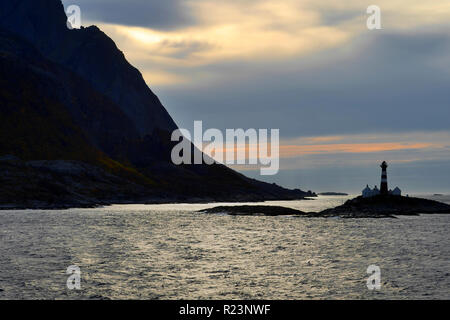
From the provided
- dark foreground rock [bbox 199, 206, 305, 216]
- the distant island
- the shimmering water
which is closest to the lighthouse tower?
the distant island

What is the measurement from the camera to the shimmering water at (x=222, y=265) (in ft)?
135

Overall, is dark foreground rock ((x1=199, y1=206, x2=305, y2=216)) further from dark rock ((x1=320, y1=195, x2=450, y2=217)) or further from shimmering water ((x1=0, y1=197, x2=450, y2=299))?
shimmering water ((x1=0, y1=197, x2=450, y2=299))

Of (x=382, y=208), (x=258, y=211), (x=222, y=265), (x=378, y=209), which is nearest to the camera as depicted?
(x=222, y=265)

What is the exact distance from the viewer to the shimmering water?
41.1 metres

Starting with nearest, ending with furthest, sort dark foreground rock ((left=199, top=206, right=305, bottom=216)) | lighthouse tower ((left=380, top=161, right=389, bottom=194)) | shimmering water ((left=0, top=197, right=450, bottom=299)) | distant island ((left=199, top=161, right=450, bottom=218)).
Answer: shimmering water ((left=0, top=197, right=450, bottom=299)), lighthouse tower ((left=380, top=161, right=389, bottom=194)), distant island ((left=199, top=161, right=450, bottom=218)), dark foreground rock ((left=199, top=206, right=305, bottom=216))

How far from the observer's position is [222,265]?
182ft

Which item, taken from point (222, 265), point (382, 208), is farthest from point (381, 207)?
point (222, 265)

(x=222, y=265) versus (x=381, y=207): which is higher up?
(x=381, y=207)

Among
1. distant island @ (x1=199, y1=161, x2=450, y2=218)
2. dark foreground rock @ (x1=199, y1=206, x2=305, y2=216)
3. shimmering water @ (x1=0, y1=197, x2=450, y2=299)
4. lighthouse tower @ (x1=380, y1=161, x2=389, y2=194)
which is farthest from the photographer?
dark foreground rock @ (x1=199, y1=206, x2=305, y2=216)

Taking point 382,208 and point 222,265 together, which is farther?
point 382,208

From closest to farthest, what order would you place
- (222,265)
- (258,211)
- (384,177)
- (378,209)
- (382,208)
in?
(222,265), (384,177), (378,209), (382,208), (258,211)

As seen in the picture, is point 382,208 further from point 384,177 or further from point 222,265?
point 222,265
